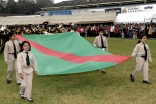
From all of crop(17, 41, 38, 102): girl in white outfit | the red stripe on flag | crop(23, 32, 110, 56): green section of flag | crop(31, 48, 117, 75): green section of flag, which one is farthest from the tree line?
crop(17, 41, 38, 102): girl in white outfit

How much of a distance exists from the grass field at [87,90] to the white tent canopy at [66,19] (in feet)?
60.6

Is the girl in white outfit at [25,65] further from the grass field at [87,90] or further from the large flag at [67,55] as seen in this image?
the large flag at [67,55]

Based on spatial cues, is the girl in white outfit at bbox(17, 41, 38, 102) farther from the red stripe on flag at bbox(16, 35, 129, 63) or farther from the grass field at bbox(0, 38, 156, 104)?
the red stripe on flag at bbox(16, 35, 129, 63)

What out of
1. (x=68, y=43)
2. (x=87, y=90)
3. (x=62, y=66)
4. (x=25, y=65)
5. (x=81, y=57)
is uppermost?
(x=68, y=43)

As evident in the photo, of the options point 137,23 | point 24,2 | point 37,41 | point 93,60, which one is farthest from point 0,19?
point 24,2

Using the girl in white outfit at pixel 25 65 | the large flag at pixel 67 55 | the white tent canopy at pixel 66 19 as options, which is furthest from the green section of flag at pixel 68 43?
the white tent canopy at pixel 66 19

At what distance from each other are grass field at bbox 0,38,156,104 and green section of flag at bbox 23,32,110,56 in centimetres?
83

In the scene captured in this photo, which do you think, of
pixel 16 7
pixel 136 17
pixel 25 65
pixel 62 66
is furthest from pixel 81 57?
pixel 16 7

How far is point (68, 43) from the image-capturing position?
8.29 metres

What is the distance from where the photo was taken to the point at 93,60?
6.80 m

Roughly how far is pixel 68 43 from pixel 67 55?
806mm

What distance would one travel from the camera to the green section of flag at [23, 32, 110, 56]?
25.2 feet

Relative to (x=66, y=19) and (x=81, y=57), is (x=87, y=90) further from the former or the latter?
(x=66, y=19)

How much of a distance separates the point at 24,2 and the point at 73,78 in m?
76.2
